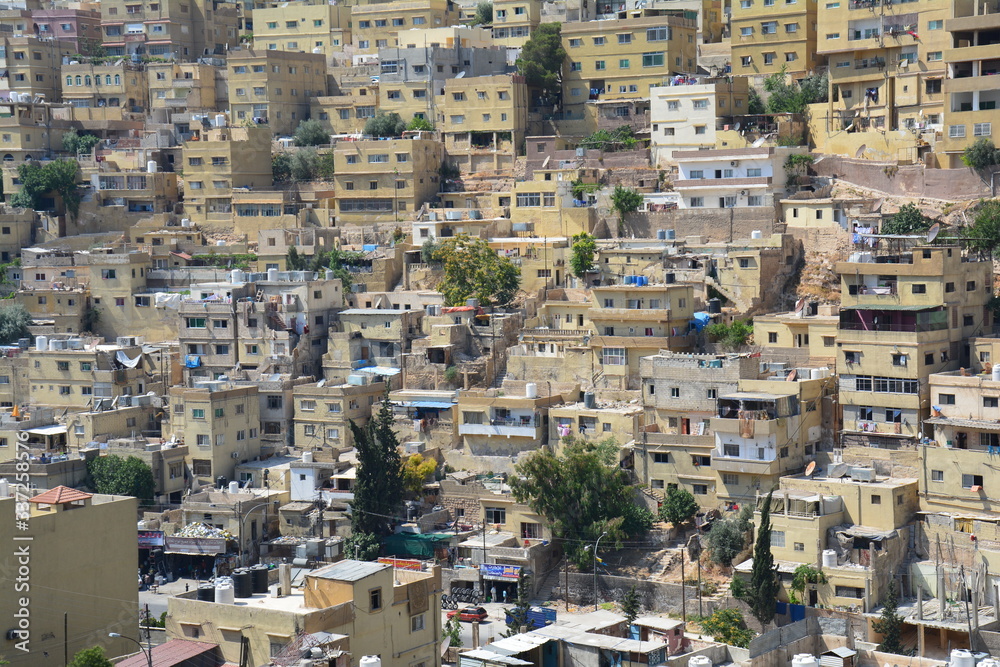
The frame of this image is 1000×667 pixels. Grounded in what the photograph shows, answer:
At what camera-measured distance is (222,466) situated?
44188 millimetres

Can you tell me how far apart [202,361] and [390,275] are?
602 centimetres

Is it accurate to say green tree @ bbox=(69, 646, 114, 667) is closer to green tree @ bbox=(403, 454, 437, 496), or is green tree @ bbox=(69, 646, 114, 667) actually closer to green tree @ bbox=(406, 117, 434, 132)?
green tree @ bbox=(403, 454, 437, 496)

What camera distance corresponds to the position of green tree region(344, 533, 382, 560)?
3881cm

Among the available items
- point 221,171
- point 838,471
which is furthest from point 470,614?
point 221,171

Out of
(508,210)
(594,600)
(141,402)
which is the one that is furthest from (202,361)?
(594,600)

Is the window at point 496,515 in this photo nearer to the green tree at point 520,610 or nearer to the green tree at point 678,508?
the green tree at point 520,610

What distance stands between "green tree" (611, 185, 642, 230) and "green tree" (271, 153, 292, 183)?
1414 centimetres

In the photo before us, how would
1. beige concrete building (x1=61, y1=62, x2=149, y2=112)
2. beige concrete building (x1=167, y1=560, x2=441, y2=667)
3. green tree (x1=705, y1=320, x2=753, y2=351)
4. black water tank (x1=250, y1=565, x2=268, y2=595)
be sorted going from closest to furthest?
1. beige concrete building (x1=167, y1=560, x2=441, y2=667)
2. black water tank (x1=250, y1=565, x2=268, y2=595)
3. green tree (x1=705, y1=320, x2=753, y2=351)
4. beige concrete building (x1=61, y1=62, x2=149, y2=112)

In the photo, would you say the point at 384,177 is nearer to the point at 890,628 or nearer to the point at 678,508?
the point at 678,508

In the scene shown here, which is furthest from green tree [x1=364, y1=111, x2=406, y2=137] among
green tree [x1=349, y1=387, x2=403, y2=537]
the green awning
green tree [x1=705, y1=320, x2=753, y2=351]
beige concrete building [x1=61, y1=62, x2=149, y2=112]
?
the green awning

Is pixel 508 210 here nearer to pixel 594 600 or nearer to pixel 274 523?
pixel 274 523

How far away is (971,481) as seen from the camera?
118 feet

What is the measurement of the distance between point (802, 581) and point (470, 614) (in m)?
6.90

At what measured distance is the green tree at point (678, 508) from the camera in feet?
125
